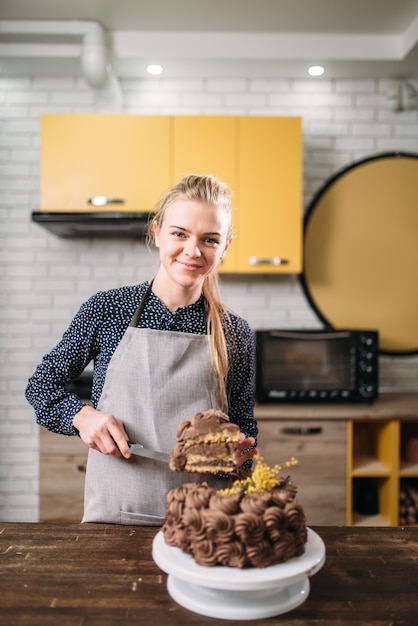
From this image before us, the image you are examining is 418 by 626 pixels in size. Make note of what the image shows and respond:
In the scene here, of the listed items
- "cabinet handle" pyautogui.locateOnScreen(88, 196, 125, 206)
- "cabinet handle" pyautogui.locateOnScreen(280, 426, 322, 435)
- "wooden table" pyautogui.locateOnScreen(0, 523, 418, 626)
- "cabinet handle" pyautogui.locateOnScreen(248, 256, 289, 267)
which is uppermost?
"cabinet handle" pyautogui.locateOnScreen(88, 196, 125, 206)

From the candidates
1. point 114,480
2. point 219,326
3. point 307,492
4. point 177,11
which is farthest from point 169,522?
point 177,11

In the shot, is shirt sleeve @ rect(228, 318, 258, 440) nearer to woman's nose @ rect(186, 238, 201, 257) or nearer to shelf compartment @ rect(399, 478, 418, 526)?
woman's nose @ rect(186, 238, 201, 257)

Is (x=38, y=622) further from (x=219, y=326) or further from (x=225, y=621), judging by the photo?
(x=219, y=326)

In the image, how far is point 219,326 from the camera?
1.69 metres

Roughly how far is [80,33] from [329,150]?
1.59m

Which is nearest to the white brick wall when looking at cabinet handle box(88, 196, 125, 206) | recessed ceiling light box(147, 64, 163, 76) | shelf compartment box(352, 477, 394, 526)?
recessed ceiling light box(147, 64, 163, 76)

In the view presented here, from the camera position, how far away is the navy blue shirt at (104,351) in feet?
5.31

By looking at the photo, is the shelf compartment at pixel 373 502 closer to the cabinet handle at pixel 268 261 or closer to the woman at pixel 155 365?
the cabinet handle at pixel 268 261

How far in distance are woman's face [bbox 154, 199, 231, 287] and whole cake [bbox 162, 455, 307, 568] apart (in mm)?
653

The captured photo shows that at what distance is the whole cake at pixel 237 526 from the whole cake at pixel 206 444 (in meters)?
0.10

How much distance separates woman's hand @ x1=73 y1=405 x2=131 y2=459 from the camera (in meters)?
1.46

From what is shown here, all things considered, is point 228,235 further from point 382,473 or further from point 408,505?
point 408,505

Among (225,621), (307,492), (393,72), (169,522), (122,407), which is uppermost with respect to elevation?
(393,72)

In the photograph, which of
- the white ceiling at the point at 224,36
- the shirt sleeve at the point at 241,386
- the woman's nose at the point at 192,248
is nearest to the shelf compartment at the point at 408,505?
the shirt sleeve at the point at 241,386
